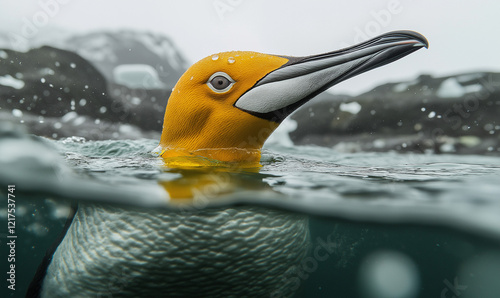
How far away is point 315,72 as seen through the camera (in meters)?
2.55

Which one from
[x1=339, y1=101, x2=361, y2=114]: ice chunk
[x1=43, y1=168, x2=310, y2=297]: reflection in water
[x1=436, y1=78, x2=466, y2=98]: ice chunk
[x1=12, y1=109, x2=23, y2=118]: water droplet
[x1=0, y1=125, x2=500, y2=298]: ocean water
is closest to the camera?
[x1=0, y1=125, x2=500, y2=298]: ocean water

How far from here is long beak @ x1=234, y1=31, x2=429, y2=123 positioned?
8.14 feet

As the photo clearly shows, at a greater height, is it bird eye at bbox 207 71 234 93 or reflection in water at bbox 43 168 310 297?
bird eye at bbox 207 71 234 93

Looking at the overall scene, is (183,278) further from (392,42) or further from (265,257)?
(392,42)

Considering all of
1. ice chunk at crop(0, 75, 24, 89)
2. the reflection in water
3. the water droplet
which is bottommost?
the reflection in water

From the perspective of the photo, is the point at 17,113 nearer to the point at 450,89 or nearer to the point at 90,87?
the point at 90,87

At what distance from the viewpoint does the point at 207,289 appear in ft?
9.04

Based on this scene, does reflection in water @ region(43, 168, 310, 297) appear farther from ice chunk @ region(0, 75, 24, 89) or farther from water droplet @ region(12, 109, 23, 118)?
ice chunk @ region(0, 75, 24, 89)

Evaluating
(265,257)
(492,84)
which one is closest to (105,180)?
(265,257)

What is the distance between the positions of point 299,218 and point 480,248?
5.28ft

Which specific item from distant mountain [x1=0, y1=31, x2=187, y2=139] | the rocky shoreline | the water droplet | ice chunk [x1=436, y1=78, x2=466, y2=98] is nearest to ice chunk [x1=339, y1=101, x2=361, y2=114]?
the rocky shoreline

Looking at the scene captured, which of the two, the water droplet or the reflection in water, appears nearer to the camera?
the reflection in water

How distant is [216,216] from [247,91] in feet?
2.97

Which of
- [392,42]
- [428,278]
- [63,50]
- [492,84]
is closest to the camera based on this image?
[392,42]
